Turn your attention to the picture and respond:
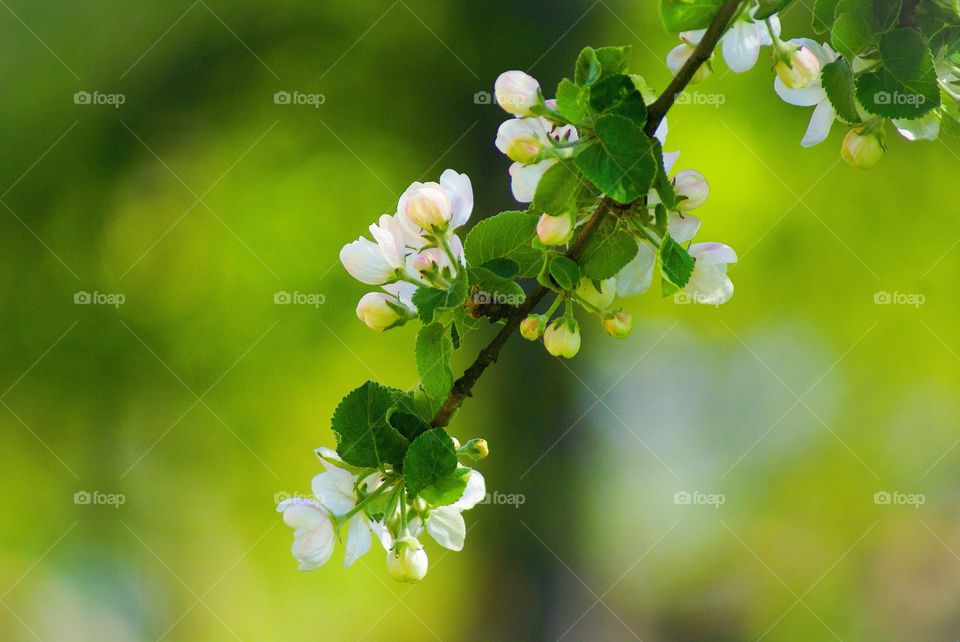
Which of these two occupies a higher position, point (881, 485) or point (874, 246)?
point (874, 246)

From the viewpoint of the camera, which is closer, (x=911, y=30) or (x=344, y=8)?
(x=911, y=30)

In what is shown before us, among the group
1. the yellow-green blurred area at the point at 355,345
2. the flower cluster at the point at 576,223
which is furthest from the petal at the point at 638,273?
the yellow-green blurred area at the point at 355,345

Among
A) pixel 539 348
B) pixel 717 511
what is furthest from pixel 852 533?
pixel 539 348

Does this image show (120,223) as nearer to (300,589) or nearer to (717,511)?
(300,589)

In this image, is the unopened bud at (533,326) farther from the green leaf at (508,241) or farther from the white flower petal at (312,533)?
the white flower petal at (312,533)

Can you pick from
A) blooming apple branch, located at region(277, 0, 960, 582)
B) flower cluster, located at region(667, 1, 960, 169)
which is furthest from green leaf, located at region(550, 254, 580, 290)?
flower cluster, located at region(667, 1, 960, 169)

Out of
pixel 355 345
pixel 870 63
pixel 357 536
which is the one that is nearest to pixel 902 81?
pixel 870 63

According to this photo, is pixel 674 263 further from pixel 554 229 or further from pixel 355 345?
Answer: pixel 355 345
